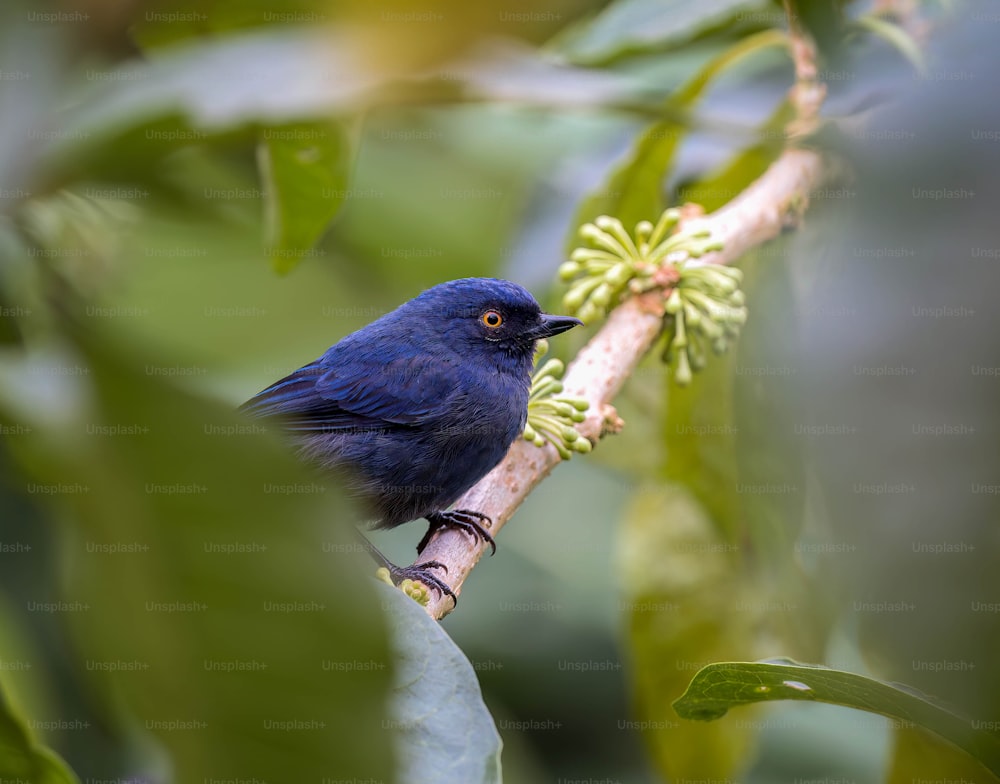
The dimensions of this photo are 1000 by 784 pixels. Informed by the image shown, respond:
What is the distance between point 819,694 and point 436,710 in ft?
2.82

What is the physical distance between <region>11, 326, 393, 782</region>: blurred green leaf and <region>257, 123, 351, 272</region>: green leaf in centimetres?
146

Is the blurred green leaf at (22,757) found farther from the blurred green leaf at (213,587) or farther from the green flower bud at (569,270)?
the green flower bud at (569,270)

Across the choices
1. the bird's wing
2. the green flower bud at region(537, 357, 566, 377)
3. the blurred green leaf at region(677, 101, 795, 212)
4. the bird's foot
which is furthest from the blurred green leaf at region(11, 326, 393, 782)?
the blurred green leaf at region(677, 101, 795, 212)

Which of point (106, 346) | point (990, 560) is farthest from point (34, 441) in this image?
point (990, 560)

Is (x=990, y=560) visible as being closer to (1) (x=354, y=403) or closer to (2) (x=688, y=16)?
(2) (x=688, y=16)

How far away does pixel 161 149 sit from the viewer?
122cm

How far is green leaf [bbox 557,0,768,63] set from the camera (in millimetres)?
3309

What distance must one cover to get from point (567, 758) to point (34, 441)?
376 cm

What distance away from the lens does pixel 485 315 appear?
4.35 m

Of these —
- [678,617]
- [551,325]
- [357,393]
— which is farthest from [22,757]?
[357,393]

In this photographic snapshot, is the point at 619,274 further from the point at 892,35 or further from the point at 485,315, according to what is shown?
the point at 892,35

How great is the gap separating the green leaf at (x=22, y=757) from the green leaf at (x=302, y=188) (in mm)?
1269

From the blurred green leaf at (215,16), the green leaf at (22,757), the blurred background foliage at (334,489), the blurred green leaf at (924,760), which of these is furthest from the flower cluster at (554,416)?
the green leaf at (22,757)

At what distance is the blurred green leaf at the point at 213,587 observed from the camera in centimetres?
70
